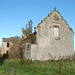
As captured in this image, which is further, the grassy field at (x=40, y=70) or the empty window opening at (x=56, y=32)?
the empty window opening at (x=56, y=32)

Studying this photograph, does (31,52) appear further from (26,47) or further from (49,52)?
(49,52)

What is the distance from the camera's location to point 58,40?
54.2 ft

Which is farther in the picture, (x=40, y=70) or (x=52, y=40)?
(x=52, y=40)

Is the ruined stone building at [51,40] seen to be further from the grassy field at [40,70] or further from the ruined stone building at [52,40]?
the grassy field at [40,70]

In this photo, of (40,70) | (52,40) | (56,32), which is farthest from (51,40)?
(40,70)

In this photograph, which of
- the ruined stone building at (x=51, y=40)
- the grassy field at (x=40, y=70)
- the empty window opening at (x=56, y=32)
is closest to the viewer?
the grassy field at (x=40, y=70)

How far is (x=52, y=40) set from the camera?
15945 mm

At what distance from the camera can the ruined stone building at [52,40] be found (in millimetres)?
14477

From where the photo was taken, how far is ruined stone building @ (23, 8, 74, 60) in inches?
570

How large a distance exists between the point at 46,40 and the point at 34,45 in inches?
85.4

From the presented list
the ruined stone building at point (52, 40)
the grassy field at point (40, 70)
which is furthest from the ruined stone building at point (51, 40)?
the grassy field at point (40, 70)

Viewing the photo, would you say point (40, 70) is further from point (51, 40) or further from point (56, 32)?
point (56, 32)

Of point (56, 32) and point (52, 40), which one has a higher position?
point (56, 32)

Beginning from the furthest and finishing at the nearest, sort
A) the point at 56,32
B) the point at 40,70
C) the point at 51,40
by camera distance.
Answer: the point at 56,32 → the point at 51,40 → the point at 40,70
